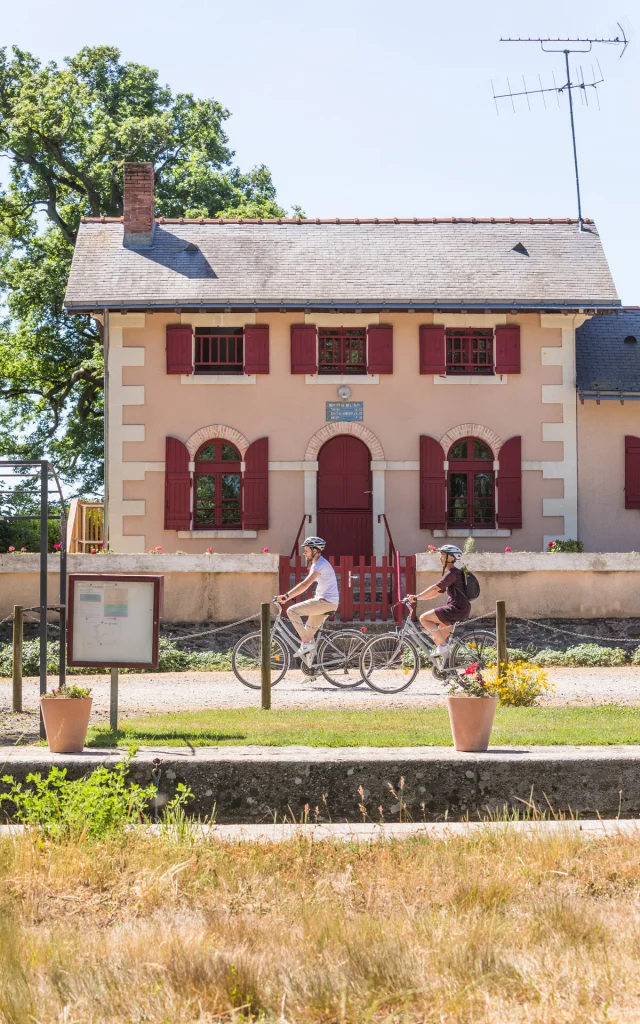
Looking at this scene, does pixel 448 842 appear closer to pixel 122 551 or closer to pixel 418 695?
pixel 418 695

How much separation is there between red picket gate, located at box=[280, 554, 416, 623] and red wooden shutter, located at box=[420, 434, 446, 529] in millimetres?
2914

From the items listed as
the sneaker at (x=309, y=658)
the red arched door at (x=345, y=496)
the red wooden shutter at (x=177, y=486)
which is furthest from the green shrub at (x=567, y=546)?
the sneaker at (x=309, y=658)

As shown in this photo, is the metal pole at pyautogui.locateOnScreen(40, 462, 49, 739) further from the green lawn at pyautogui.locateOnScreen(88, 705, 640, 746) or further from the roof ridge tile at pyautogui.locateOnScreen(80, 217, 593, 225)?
the roof ridge tile at pyautogui.locateOnScreen(80, 217, 593, 225)

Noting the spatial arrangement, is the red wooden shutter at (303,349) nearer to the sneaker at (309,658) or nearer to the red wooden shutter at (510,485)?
the red wooden shutter at (510,485)

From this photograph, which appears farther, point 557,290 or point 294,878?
point 557,290

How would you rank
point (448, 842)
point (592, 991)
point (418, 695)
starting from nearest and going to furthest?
point (592, 991)
point (448, 842)
point (418, 695)

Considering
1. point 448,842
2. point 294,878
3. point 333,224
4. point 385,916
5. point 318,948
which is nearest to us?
point 318,948

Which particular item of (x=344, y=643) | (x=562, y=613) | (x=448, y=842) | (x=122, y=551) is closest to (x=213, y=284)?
(x=122, y=551)

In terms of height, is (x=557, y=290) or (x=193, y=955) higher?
(x=557, y=290)

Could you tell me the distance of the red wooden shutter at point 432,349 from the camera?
74.7 ft

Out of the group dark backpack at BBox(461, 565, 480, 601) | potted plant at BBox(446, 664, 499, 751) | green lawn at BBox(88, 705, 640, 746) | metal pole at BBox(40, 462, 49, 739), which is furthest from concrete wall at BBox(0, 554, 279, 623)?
potted plant at BBox(446, 664, 499, 751)

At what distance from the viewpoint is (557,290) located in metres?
22.9

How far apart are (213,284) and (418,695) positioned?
458 inches

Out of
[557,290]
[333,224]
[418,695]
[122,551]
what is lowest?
[418,695]
